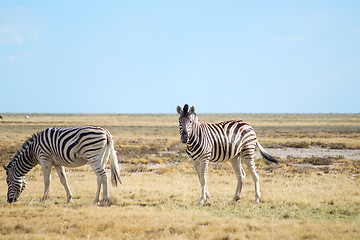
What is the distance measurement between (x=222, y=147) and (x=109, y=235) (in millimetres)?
4303

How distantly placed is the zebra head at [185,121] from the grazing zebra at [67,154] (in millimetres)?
2072

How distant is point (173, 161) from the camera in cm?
2178

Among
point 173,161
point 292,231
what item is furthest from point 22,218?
point 173,161

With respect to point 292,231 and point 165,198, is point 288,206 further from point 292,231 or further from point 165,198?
point 165,198

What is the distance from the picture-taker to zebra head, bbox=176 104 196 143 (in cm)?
939

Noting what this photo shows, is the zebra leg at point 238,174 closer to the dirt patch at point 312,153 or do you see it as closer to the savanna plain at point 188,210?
the savanna plain at point 188,210

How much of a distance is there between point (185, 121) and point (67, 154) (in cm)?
348

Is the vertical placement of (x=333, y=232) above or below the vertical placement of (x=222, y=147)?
below

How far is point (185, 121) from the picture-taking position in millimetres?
9578

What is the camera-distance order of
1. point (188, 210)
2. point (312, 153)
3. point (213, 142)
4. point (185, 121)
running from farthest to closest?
point (312, 153) < point (213, 142) < point (185, 121) < point (188, 210)

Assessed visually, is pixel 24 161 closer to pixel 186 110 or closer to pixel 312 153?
pixel 186 110

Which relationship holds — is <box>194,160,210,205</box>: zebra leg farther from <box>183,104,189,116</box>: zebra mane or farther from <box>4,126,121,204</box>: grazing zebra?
<box>4,126,121,204</box>: grazing zebra

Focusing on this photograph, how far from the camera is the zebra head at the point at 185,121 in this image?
939cm

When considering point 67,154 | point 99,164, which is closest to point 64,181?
point 67,154
